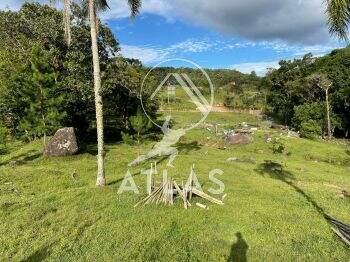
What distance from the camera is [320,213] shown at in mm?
20484

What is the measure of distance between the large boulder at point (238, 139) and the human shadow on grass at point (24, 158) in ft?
79.0

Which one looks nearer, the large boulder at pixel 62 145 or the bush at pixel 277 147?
the large boulder at pixel 62 145

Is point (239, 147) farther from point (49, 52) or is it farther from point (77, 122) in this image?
point (49, 52)

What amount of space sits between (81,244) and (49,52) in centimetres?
3134

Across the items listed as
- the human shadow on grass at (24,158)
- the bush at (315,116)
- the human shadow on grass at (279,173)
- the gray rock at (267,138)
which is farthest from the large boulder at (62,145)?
the bush at (315,116)

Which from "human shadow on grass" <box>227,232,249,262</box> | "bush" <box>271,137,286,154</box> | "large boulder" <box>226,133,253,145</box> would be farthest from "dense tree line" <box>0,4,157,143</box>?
"human shadow on grass" <box>227,232,249,262</box>

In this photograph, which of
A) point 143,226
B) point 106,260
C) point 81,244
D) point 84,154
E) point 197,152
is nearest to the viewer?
point 106,260

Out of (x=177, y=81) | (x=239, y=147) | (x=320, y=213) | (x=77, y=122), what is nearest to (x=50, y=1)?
(x=177, y=81)

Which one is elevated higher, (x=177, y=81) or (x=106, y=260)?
(x=177, y=81)

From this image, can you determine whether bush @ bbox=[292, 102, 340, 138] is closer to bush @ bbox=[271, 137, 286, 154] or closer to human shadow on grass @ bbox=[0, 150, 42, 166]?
bush @ bbox=[271, 137, 286, 154]

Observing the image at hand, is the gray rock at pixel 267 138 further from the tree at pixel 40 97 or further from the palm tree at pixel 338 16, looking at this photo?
the palm tree at pixel 338 16

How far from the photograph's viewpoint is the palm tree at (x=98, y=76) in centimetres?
2198

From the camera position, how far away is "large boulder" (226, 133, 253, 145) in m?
52.0

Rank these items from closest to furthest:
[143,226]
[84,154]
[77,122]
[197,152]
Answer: [143,226] < [84,154] < [197,152] < [77,122]
